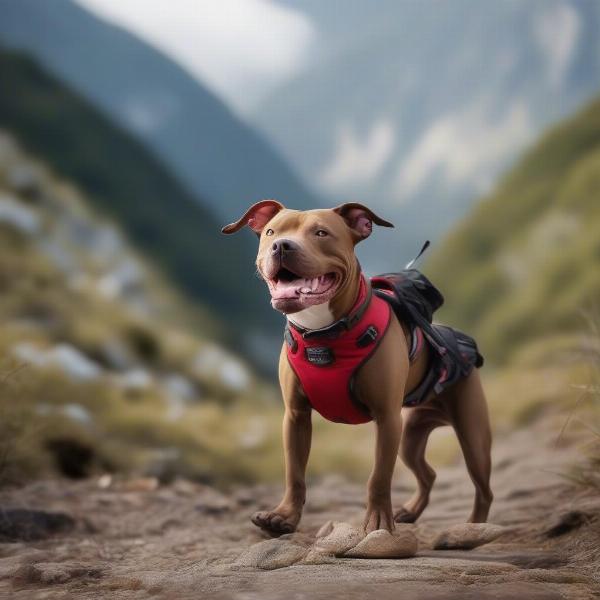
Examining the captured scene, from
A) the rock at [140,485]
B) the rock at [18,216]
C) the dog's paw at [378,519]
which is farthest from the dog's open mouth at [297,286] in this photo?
the rock at [18,216]

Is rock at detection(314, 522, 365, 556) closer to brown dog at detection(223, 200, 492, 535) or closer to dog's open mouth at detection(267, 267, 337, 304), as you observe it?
brown dog at detection(223, 200, 492, 535)

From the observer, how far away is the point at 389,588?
132 inches

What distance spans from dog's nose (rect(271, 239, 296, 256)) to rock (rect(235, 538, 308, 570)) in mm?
1453

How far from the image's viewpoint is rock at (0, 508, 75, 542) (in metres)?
5.34

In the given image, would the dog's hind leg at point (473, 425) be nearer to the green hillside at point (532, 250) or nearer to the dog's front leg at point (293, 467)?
the dog's front leg at point (293, 467)

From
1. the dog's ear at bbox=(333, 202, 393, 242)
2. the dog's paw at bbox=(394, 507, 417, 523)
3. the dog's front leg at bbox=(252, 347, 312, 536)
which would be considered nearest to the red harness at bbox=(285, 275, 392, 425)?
the dog's front leg at bbox=(252, 347, 312, 536)

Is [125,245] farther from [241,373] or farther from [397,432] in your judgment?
[397,432]

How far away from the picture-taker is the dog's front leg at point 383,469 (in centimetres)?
426

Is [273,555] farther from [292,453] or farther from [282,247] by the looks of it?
[282,247]

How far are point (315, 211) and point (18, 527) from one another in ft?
9.61

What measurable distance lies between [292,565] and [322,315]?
3.92 ft

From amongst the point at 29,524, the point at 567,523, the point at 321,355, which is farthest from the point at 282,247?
the point at 29,524

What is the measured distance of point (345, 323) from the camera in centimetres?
415

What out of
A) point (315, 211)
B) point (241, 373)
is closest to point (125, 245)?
point (241, 373)
